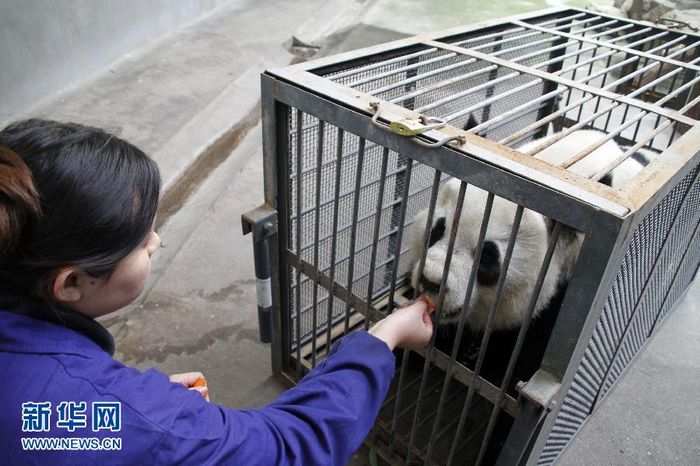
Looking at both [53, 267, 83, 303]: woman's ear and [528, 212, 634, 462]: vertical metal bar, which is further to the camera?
[528, 212, 634, 462]: vertical metal bar

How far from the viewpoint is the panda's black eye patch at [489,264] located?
176 centimetres

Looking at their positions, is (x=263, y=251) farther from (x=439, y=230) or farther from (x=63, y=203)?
(x=63, y=203)

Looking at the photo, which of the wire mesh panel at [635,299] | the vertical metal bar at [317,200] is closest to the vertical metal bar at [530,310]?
the wire mesh panel at [635,299]

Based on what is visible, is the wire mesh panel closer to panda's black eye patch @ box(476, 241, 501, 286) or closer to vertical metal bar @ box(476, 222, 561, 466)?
vertical metal bar @ box(476, 222, 561, 466)

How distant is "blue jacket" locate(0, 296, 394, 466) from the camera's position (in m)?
0.90

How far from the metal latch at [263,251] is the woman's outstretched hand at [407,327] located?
1.76ft

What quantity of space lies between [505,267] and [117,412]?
34.1 inches

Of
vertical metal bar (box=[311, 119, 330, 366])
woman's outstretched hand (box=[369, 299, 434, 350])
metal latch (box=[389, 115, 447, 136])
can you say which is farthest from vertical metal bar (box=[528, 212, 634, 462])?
vertical metal bar (box=[311, 119, 330, 366])

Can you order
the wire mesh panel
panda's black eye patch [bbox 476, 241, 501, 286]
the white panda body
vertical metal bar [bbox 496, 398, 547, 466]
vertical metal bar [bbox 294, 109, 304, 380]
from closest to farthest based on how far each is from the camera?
vertical metal bar [bbox 496, 398, 547, 466] < the wire mesh panel < vertical metal bar [bbox 294, 109, 304, 380] < panda's black eye patch [bbox 476, 241, 501, 286] < the white panda body

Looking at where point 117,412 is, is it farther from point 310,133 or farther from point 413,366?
point 413,366

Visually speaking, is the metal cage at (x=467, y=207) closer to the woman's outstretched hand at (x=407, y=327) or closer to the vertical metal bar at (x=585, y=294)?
the vertical metal bar at (x=585, y=294)

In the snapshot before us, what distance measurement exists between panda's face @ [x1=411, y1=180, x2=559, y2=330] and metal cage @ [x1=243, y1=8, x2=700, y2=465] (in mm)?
136

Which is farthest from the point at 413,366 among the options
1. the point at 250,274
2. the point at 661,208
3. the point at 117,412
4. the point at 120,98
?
the point at 120,98

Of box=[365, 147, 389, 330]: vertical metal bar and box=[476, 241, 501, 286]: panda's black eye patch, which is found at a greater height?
box=[365, 147, 389, 330]: vertical metal bar
